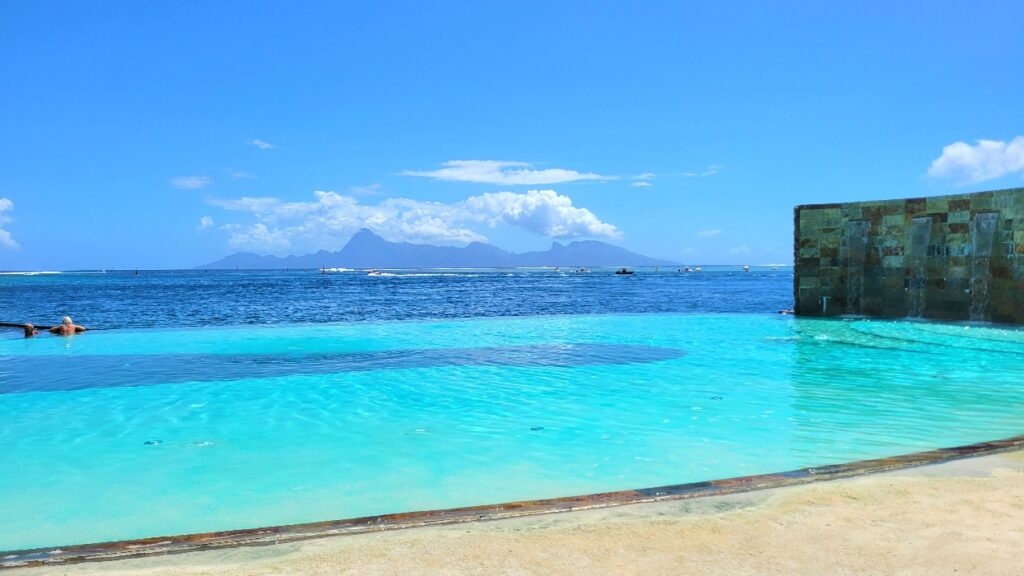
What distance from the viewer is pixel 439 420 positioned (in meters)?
9.00

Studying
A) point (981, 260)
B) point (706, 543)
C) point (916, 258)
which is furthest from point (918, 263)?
point (706, 543)

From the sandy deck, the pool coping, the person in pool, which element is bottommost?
the person in pool

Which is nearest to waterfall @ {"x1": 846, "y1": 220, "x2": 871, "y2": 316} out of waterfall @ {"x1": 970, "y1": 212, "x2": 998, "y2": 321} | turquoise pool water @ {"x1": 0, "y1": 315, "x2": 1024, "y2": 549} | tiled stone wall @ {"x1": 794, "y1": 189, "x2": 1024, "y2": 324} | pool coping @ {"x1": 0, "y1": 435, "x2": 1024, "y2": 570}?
tiled stone wall @ {"x1": 794, "y1": 189, "x2": 1024, "y2": 324}

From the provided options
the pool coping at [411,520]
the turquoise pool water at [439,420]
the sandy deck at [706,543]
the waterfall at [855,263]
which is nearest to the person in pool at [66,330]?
the turquoise pool water at [439,420]

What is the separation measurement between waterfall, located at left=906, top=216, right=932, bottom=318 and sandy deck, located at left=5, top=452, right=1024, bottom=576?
17.0 metres

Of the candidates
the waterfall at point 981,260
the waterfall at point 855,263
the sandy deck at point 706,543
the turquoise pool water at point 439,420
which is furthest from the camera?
the waterfall at point 855,263

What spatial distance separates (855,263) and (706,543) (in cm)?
2013

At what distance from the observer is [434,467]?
6.84 metres

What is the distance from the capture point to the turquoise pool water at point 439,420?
610cm

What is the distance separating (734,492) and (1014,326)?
16526 mm

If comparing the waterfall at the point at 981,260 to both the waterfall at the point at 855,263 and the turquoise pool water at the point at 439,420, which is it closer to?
the turquoise pool water at the point at 439,420

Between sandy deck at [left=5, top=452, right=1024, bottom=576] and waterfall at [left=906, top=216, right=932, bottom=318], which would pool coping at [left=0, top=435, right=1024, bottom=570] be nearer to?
sandy deck at [left=5, top=452, right=1024, bottom=576]

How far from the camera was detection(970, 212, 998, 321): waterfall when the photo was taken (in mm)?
17875

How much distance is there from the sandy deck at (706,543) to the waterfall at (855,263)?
59.4ft
